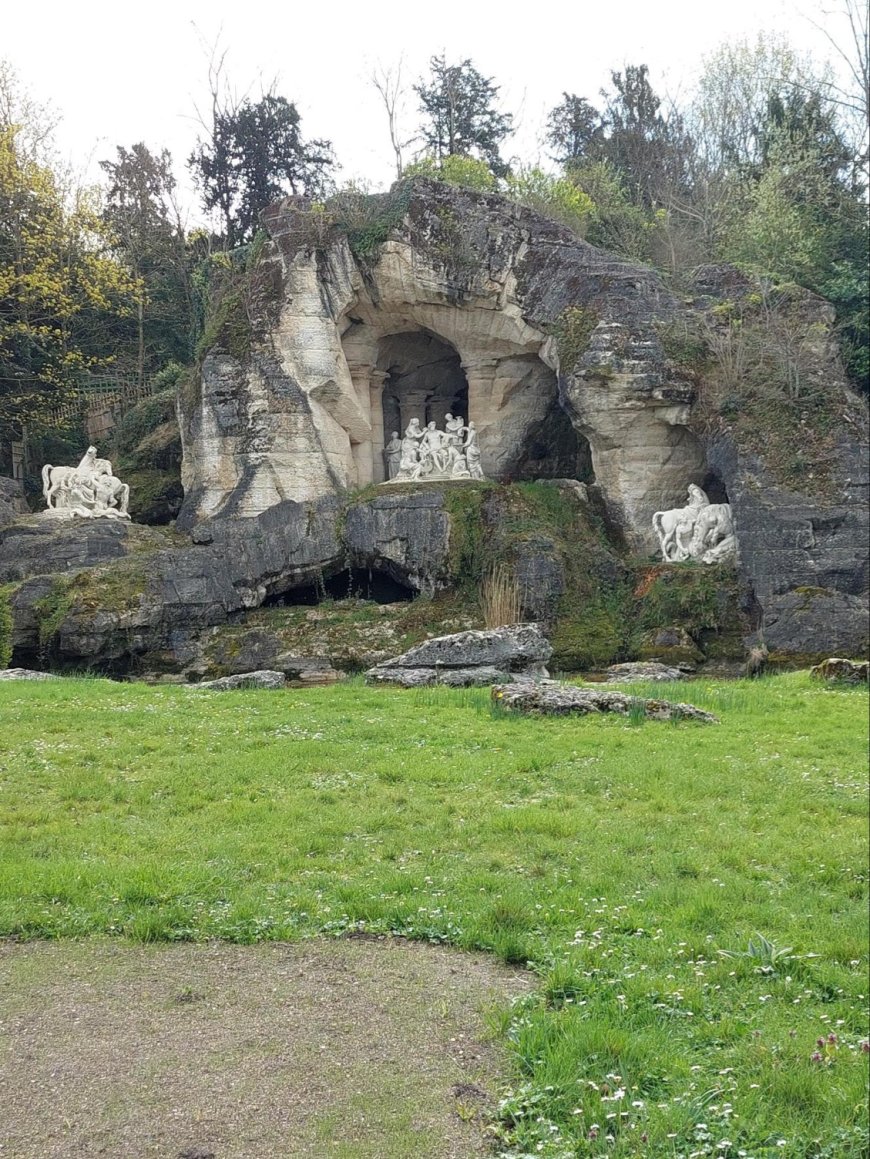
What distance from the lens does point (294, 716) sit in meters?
11.9

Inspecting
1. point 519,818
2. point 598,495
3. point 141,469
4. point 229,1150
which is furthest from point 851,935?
point 141,469

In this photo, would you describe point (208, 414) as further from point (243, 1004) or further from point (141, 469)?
→ point (243, 1004)

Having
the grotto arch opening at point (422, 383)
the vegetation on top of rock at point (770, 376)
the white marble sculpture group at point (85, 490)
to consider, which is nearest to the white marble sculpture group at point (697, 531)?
the vegetation on top of rock at point (770, 376)

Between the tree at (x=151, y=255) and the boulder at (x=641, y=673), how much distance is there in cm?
2134

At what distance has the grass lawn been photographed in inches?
170

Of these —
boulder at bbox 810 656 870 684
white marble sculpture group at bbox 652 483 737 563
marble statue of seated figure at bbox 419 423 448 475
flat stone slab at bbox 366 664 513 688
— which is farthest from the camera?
marble statue of seated figure at bbox 419 423 448 475

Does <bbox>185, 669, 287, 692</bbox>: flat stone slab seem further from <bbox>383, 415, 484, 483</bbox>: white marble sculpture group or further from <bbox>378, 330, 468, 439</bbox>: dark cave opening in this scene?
<bbox>378, 330, 468, 439</bbox>: dark cave opening

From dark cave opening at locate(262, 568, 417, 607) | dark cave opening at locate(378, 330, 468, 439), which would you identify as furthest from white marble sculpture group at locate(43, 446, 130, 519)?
dark cave opening at locate(378, 330, 468, 439)

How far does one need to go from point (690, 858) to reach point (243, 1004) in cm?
302

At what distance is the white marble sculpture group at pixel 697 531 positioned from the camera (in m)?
20.6

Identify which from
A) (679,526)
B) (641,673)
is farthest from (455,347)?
(641,673)

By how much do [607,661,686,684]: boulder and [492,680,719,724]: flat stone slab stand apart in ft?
11.9

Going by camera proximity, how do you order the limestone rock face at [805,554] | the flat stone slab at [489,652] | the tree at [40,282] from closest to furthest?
the flat stone slab at [489,652]
the limestone rock face at [805,554]
the tree at [40,282]

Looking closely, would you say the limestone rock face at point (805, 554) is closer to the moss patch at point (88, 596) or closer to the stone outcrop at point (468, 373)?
the stone outcrop at point (468, 373)
